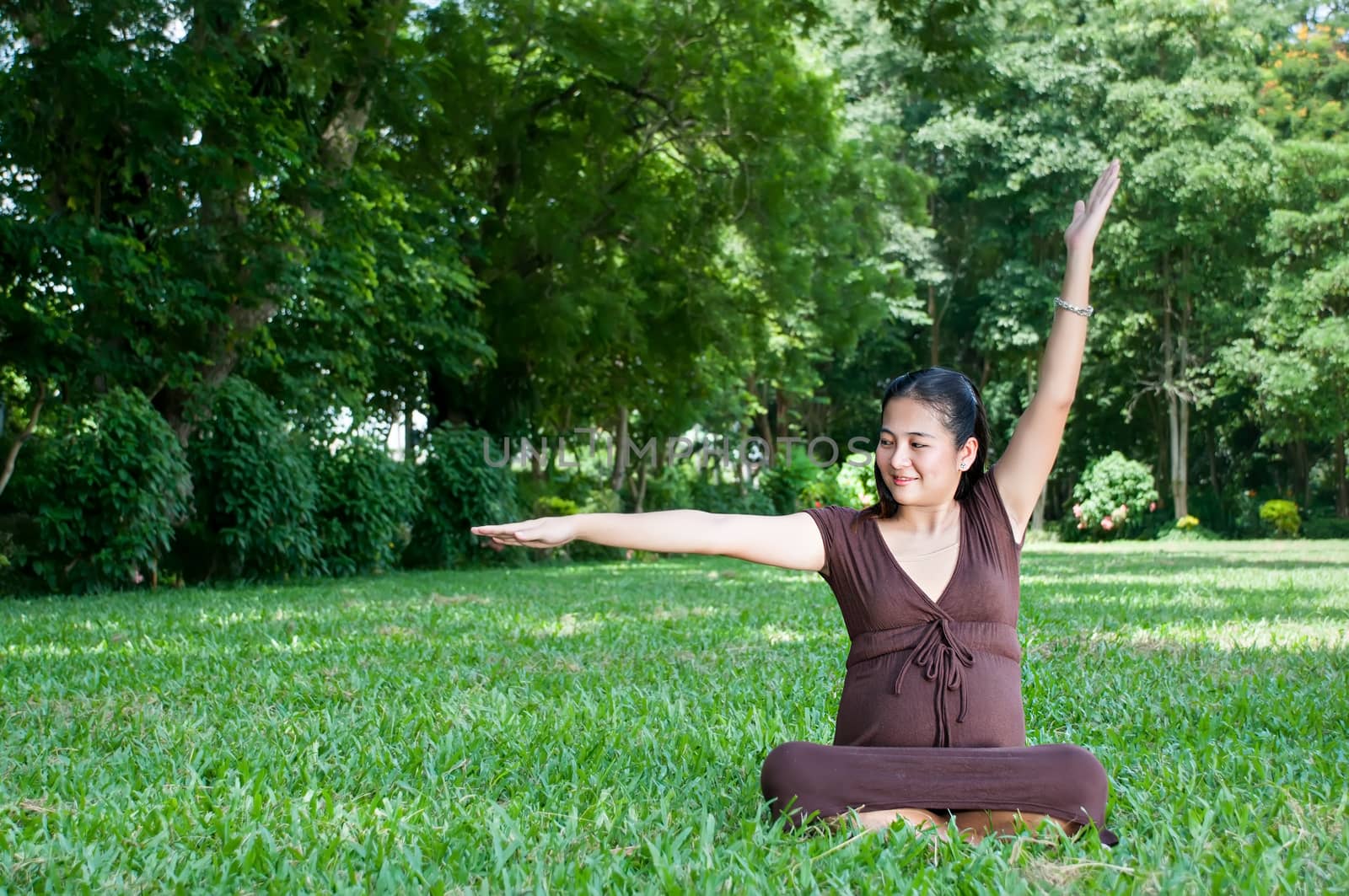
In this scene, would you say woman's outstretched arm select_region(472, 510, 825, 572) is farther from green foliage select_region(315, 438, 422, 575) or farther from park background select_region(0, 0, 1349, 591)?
green foliage select_region(315, 438, 422, 575)

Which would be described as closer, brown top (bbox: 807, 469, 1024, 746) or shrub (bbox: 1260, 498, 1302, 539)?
brown top (bbox: 807, 469, 1024, 746)

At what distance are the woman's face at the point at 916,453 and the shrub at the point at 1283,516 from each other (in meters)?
29.3

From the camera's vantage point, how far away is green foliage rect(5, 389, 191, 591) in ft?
36.7

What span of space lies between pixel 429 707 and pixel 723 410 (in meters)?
25.2

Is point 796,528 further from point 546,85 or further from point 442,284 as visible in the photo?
point 546,85

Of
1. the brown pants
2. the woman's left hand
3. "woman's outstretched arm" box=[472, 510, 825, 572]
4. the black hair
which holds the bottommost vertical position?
the brown pants

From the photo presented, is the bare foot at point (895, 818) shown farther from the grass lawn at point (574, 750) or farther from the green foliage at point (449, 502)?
the green foliage at point (449, 502)

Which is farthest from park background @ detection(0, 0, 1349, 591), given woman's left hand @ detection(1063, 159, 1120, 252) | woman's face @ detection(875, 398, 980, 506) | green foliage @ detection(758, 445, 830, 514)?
woman's face @ detection(875, 398, 980, 506)

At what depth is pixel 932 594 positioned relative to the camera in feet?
10.1

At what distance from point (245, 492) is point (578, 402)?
9.92 meters

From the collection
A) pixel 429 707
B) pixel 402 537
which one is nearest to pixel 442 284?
pixel 402 537

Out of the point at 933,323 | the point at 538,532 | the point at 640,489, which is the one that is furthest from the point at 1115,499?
the point at 538,532

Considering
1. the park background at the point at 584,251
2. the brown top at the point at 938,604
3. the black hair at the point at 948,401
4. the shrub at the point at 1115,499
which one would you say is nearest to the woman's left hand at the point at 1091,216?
the black hair at the point at 948,401

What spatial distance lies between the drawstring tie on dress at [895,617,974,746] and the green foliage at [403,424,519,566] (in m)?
13.9
